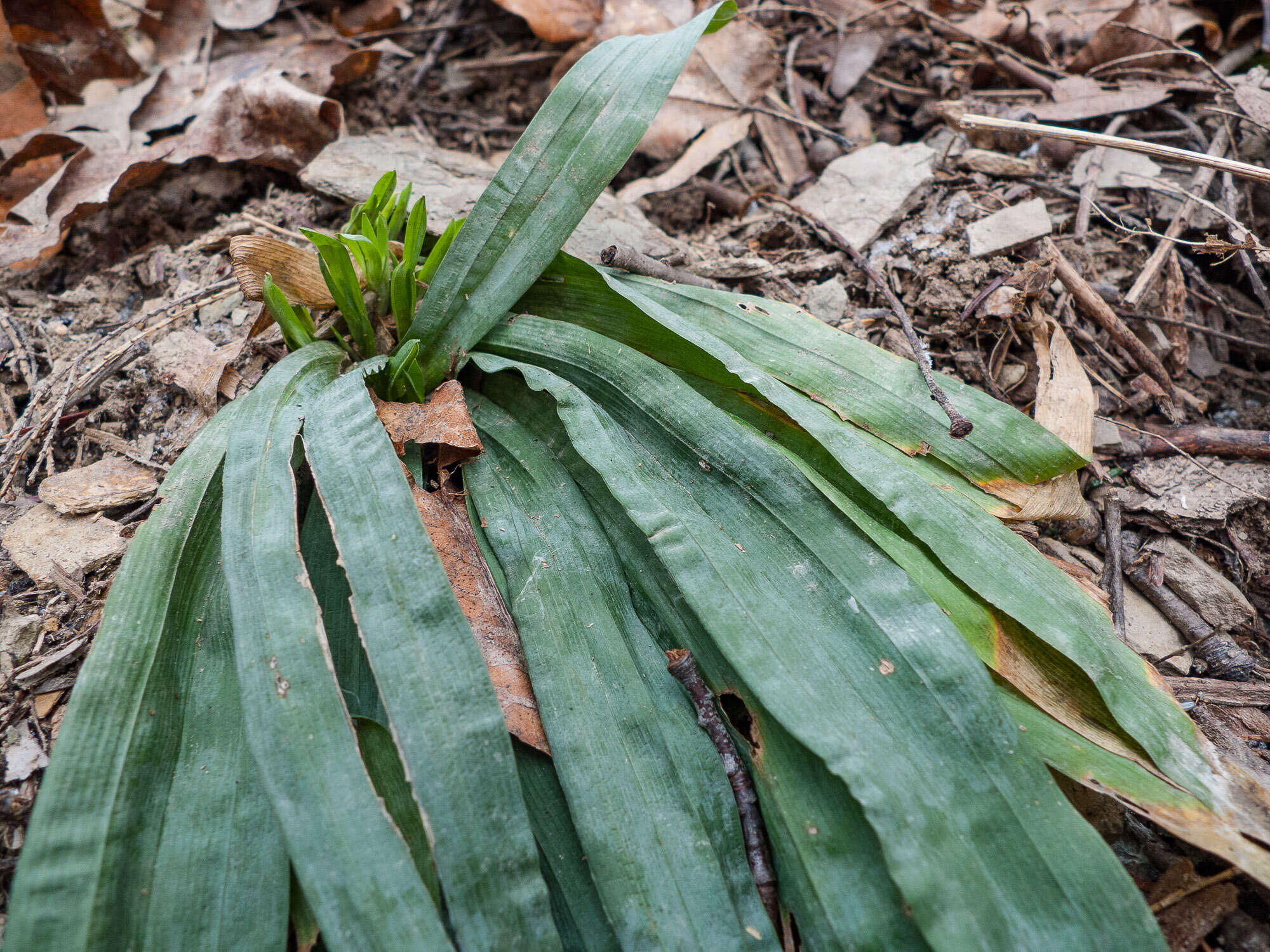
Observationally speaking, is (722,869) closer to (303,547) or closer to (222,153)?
(303,547)

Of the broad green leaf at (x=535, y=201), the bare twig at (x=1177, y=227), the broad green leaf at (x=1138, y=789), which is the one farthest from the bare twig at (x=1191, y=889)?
the broad green leaf at (x=535, y=201)

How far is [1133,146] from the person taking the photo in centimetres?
147

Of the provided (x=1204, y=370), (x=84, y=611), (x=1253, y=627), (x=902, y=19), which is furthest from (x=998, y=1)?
(x=84, y=611)

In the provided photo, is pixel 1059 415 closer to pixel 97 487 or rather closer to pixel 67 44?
pixel 97 487

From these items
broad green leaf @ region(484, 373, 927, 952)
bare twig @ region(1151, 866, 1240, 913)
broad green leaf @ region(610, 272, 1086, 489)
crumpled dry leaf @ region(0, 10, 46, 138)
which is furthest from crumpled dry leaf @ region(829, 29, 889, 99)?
crumpled dry leaf @ region(0, 10, 46, 138)

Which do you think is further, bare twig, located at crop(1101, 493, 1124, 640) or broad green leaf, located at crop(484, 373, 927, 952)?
bare twig, located at crop(1101, 493, 1124, 640)

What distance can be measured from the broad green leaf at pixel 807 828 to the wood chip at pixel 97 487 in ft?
3.28

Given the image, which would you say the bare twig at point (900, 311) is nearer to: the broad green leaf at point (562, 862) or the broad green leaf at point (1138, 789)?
the broad green leaf at point (1138, 789)

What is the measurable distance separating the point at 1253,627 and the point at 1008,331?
75 centimetres

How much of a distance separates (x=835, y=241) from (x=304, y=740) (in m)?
1.61

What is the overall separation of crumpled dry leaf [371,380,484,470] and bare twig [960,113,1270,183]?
134 centimetres

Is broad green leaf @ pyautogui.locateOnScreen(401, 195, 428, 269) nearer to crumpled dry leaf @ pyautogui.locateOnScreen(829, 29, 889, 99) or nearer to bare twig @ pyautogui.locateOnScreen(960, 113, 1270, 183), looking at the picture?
bare twig @ pyautogui.locateOnScreen(960, 113, 1270, 183)

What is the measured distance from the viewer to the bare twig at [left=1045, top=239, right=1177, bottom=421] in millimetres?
1601

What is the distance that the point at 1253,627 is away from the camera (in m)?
1.35
